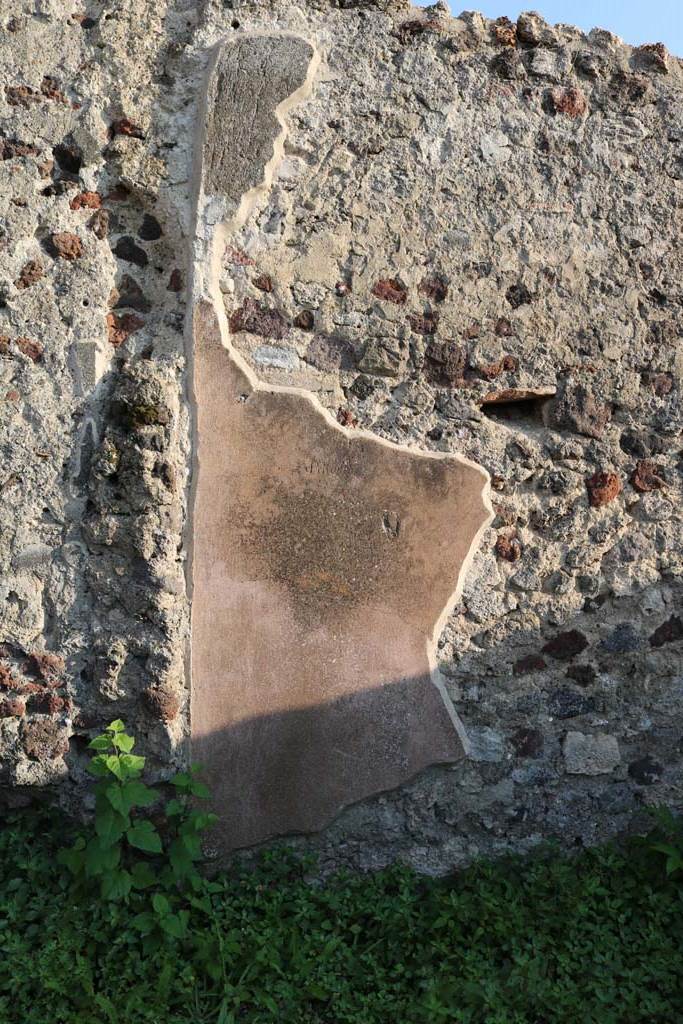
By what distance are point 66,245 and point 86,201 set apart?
0.57ft

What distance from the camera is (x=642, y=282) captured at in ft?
11.8

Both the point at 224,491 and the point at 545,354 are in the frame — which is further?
the point at 545,354

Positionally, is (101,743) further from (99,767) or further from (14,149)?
(14,149)

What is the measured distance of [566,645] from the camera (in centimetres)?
338

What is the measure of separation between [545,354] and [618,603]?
91 cm

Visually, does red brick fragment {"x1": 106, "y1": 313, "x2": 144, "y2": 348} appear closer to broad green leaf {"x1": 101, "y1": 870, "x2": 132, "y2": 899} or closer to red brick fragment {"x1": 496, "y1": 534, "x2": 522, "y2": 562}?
red brick fragment {"x1": 496, "y1": 534, "x2": 522, "y2": 562}

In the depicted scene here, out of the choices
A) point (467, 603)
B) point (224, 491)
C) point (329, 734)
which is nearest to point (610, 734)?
point (467, 603)

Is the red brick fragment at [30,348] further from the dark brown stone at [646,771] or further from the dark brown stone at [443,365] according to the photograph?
the dark brown stone at [646,771]

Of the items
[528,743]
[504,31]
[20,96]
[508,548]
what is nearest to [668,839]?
[528,743]

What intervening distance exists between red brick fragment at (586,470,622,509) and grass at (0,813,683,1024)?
3.92 feet

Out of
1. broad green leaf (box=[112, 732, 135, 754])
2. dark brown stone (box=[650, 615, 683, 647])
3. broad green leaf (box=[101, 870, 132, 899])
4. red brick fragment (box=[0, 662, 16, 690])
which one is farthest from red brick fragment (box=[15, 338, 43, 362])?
dark brown stone (box=[650, 615, 683, 647])

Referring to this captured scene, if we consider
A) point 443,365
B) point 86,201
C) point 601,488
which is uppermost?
point 86,201

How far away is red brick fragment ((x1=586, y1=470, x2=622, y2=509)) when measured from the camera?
346cm

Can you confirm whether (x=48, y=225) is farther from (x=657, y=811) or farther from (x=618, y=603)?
(x=657, y=811)
